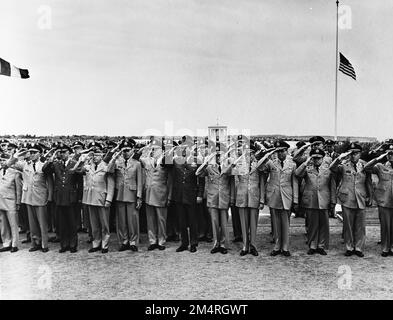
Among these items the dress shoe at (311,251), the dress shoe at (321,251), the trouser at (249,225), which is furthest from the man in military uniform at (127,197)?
the dress shoe at (321,251)

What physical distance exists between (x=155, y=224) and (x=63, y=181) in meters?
1.87

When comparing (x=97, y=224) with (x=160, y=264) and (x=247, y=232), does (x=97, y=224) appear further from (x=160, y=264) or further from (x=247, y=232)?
(x=247, y=232)

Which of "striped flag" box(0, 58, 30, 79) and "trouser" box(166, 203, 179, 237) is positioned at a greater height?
"striped flag" box(0, 58, 30, 79)

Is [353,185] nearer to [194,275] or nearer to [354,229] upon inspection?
[354,229]

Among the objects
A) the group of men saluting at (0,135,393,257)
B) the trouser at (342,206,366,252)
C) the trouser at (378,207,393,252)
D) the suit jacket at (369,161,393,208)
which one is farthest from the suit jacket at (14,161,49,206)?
the trouser at (378,207,393,252)

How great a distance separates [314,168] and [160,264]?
126 inches

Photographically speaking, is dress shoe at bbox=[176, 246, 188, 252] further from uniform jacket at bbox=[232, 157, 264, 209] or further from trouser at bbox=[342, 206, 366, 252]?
trouser at bbox=[342, 206, 366, 252]

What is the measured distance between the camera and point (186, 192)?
24.3ft

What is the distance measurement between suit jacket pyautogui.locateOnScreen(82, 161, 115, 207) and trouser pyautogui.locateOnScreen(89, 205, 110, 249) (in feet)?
0.53

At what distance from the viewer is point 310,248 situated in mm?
7211

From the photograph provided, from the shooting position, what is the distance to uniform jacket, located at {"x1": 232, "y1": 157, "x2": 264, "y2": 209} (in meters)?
7.20

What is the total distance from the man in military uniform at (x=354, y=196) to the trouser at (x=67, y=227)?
4.74 metres

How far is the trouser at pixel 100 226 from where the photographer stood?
739 centimetres
